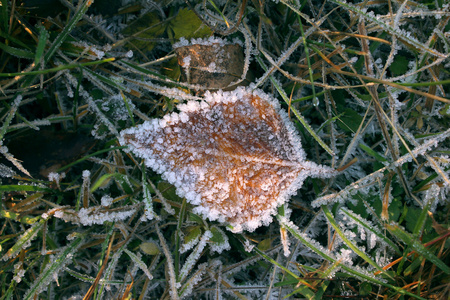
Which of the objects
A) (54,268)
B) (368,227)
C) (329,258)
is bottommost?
(54,268)

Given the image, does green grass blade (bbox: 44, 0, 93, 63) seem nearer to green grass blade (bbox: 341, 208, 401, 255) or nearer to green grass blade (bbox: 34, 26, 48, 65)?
green grass blade (bbox: 34, 26, 48, 65)

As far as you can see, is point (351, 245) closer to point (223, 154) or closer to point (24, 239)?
point (223, 154)

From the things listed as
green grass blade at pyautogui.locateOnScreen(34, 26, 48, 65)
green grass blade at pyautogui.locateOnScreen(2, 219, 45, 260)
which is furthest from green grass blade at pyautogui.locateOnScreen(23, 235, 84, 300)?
green grass blade at pyautogui.locateOnScreen(34, 26, 48, 65)

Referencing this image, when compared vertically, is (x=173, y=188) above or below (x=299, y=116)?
below

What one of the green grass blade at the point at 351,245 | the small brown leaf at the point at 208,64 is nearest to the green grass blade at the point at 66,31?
the small brown leaf at the point at 208,64

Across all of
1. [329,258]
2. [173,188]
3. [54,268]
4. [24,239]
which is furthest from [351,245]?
[24,239]

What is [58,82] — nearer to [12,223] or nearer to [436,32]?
[12,223]
